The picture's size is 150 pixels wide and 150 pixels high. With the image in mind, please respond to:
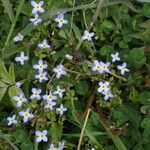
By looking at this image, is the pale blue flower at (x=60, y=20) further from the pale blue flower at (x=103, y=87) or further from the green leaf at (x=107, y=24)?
the pale blue flower at (x=103, y=87)

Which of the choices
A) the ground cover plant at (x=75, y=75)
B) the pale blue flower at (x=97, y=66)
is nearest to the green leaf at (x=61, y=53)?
the ground cover plant at (x=75, y=75)

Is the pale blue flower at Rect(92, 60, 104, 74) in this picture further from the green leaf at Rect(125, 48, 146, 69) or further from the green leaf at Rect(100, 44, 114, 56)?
the green leaf at Rect(125, 48, 146, 69)

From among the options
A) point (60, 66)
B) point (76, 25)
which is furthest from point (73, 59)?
point (76, 25)

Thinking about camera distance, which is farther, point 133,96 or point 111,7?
point 111,7

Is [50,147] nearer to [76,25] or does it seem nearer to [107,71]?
[107,71]

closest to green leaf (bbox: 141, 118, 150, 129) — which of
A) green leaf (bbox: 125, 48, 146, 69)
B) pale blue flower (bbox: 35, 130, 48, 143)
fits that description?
green leaf (bbox: 125, 48, 146, 69)

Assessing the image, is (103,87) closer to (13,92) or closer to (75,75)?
(75,75)

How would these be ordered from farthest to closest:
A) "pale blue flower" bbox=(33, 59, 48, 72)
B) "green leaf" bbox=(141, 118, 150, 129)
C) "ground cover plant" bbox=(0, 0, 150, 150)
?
"pale blue flower" bbox=(33, 59, 48, 72)
"ground cover plant" bbox=(0, 0, 150, 150)
"green leaf" bbox=(141, 118, 150, 129)

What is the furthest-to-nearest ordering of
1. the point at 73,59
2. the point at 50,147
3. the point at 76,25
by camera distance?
the point at 76,25 < the point at 73,59 < the point at 50,147
